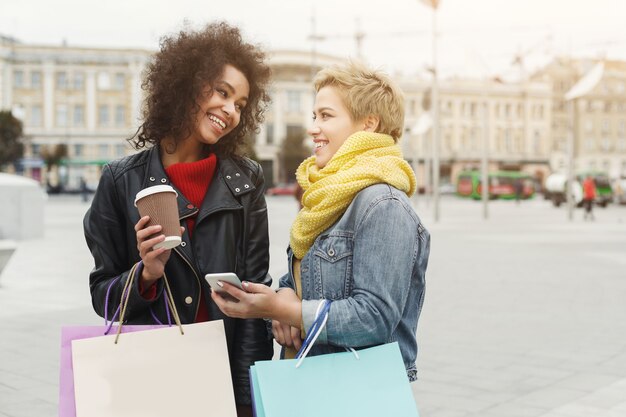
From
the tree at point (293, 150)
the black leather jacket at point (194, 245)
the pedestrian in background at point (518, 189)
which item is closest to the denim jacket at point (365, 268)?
the black leather jacket at point (194, 245)

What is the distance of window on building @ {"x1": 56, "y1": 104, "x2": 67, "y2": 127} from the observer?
6812 cm

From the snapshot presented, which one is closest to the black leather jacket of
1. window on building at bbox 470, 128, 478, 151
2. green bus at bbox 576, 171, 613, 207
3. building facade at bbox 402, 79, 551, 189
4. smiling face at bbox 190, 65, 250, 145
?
smiling face at bbox 190, 65, 250, 145

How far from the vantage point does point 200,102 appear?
235 centimetres

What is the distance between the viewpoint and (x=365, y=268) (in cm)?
193

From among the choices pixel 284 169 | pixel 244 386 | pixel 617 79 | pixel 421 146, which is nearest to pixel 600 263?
pixel 244 386

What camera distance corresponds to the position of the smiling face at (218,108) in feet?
7.70

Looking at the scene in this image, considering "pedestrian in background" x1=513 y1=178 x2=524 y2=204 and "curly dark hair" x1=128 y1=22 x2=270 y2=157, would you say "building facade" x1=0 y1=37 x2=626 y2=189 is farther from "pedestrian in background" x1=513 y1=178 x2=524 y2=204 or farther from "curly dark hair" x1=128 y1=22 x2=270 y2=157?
"curly dark hair" x1=128 y1=22 x2=270 y2=157

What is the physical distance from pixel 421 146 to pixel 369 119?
265 feet

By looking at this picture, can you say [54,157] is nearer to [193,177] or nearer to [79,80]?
[79,80]

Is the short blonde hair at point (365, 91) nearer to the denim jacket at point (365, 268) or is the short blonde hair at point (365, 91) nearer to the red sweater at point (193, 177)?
the denim jacket at point (365, 268)

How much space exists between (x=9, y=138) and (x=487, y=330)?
5251 cm

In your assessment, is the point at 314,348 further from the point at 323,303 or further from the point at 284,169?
the point at 284,169

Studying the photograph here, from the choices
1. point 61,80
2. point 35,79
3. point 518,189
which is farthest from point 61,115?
point 518,189

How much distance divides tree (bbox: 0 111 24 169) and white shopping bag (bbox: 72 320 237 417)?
55855 mm
